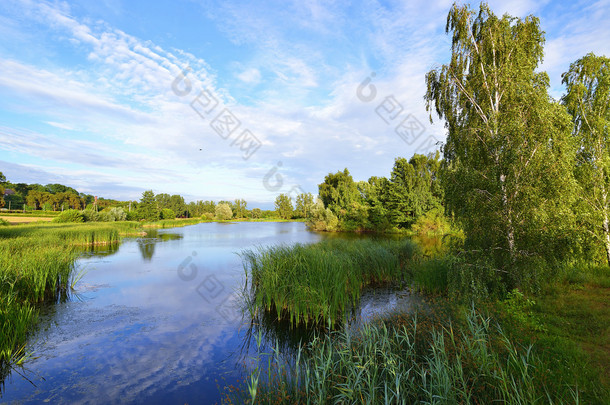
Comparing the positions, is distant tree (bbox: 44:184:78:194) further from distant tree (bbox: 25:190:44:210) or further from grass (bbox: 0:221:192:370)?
grass (bbox: 0:221:192:370)

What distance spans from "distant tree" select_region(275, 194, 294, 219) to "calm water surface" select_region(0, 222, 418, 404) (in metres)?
83.6

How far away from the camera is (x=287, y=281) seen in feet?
29.5

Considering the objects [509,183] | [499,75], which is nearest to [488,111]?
[499,75]

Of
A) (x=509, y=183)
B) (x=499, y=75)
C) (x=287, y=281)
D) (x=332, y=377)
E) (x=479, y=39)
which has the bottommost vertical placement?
(x=332, y=377)

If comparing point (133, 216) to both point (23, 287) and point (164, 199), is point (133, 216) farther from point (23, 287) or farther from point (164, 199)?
point (23, 287)

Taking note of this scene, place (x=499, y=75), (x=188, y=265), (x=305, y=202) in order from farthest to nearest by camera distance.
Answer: (x=305, y=202) → (x=188, y=265) → (x=499, y=75)

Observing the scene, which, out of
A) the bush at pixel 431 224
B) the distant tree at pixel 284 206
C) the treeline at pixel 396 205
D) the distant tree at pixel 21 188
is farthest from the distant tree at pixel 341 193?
the distant tree at pixel 21 188

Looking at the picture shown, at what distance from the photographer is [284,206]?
98938 mm

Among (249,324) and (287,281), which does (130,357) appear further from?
(287,281)

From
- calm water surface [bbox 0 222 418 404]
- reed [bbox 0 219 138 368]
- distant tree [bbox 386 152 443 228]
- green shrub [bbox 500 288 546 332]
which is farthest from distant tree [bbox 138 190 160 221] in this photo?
green shrub [bbox 500 288 546 332]

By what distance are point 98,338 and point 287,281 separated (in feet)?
18.0

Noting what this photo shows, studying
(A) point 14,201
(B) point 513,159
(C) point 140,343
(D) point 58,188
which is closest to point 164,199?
(A) point 14,201

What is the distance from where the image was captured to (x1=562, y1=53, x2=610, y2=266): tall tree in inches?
464

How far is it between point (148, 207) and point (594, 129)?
6700 cm
